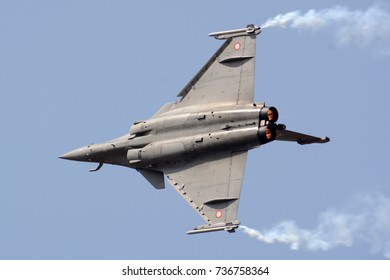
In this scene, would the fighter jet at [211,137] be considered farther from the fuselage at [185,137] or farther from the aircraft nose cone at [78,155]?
the aircraft nose cone at [78,155]

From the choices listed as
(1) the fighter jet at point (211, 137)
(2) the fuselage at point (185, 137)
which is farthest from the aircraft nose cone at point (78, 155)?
(1) the fighter jet at point (211, 137)

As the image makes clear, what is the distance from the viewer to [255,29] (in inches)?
2042

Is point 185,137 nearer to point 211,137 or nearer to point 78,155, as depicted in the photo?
point 211,137

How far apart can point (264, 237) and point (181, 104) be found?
6704 millimetres

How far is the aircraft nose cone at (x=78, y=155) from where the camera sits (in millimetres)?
54312

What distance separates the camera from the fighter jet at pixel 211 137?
49.4 m

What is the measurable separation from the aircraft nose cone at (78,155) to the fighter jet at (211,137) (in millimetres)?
229

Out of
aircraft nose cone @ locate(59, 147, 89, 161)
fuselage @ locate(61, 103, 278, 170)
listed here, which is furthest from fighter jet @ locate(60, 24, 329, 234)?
aircraft nose cone @ locate(59, 147, 89, 161)

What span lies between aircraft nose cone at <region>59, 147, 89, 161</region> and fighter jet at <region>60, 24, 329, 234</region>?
23cm

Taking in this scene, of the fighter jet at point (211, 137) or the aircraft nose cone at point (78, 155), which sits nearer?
the fighter jet at point (211, 137)
